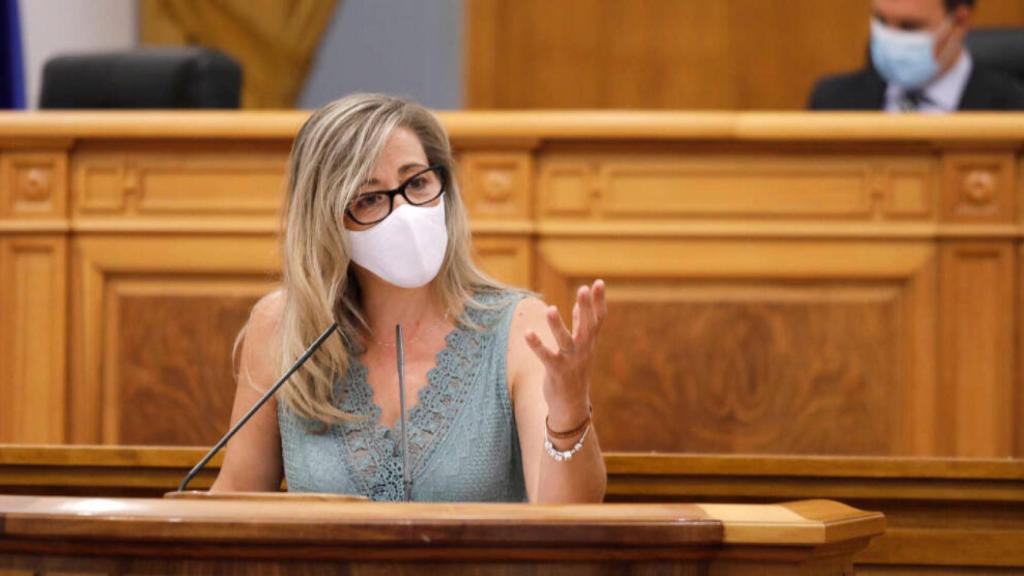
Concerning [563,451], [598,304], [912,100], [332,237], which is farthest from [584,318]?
[912,100]

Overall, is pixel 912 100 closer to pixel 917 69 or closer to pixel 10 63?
pixel 917 69

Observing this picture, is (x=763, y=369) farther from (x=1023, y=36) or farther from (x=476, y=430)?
(x=1023, y=36)

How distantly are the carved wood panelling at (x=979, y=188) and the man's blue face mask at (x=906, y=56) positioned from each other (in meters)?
0.72

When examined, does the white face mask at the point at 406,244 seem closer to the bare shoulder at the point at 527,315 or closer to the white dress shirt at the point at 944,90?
the bare shoulder at the point at 527,315

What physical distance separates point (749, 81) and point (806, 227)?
2776 mm

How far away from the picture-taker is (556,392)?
1.45 meters

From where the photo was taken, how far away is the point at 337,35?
19.2 feet

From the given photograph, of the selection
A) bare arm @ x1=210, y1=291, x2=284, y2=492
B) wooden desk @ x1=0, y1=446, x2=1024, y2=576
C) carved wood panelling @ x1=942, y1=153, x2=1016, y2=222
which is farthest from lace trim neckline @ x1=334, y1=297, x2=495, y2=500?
carved wood panelling @ x1=942, y1=153, x2=1016, y2=222

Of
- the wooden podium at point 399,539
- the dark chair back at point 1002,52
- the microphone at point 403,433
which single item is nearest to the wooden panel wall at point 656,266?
the dark chair back at point 1002,52

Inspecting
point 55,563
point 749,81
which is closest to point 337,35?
point 749,81

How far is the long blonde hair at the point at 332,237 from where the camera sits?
175cm

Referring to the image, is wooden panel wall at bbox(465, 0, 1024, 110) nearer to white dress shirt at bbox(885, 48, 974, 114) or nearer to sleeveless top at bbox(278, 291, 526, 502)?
white dress shirt at bbox(885, 48, 974, 114)

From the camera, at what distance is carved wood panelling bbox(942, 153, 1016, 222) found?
2.88m

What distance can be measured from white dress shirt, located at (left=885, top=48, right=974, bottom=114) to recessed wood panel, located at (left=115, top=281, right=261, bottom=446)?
161 cm
